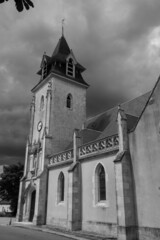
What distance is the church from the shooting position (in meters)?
11.1

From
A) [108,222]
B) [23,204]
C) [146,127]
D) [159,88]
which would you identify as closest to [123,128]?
[146,127]

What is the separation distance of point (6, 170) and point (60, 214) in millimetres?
Answer: 18936

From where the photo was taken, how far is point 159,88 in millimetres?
11859

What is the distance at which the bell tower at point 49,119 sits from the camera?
20.8m

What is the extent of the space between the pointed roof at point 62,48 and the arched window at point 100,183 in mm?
19005

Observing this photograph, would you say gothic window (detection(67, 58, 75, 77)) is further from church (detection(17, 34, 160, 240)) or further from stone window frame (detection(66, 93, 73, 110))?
stone window frame (detection(66, 93, 73, 110))

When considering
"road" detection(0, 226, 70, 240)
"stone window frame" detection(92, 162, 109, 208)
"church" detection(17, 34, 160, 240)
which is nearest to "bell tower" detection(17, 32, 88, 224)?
"church" detection(17, 34, 160, 240)

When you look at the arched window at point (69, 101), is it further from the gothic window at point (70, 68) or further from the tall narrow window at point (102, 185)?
the tall narrow window at point (102, 185)

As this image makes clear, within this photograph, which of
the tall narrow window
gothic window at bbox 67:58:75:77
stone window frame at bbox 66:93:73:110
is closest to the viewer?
the tall narrow window

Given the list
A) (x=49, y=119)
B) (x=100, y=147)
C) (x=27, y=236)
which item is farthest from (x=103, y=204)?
(x=49, y=119)

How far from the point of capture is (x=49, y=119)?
22906mm

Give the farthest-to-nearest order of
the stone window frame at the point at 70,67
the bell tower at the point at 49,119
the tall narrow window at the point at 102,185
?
the stone window frame at the point at 70,67
the bell tower at the point at 49,119
the tall narrow window at the point at 102,185

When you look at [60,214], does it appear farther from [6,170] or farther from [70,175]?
[6,170]

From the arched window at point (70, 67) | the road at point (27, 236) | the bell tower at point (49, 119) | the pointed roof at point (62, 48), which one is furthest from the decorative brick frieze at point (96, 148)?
the pointed roof at point (62, 48)
